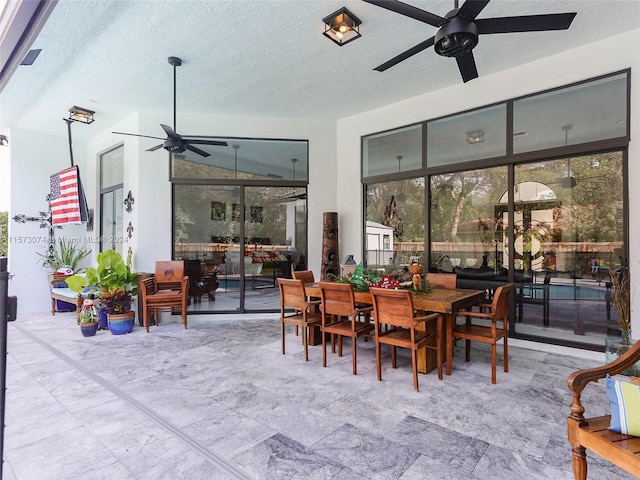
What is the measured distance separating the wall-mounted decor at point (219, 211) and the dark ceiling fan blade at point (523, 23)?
4.67 m

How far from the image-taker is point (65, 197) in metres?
5.95

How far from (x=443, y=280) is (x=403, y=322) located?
137 cm

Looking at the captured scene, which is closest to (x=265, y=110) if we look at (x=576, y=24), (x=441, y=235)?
(x=441, y=235)

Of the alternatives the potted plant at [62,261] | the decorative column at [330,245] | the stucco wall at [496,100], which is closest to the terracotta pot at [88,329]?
the potted plant at [62,261]

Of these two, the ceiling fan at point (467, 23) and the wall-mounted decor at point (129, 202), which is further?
the wall-mounted decor at point (129, 202)

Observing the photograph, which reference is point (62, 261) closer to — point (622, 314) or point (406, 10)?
point (406, 10)

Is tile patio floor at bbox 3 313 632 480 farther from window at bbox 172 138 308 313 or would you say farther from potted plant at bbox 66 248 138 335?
window at bbox 172 138 308 313

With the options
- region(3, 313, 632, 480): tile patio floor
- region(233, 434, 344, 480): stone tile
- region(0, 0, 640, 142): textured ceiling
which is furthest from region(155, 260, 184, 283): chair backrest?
region(233, 434, 344, 480): stone tile

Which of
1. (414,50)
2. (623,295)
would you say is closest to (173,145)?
(414,50)

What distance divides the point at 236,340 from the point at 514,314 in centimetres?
357

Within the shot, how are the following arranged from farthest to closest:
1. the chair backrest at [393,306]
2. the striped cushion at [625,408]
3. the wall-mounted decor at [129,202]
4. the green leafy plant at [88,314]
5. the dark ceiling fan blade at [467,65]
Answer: the wall-mounted decor at [129,202], the green leafy plant at [88,314], the chair backrest at [393,306], the dark ceiling fan blade at [467,65], the striped cushion at [625,408]

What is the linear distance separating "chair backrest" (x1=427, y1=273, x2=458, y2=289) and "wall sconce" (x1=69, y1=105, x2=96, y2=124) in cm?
591

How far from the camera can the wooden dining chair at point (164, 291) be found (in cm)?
509

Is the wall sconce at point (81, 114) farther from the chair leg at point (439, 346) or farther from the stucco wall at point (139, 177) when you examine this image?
the chair leg at point (439, 346)
